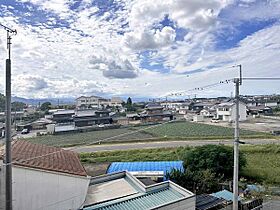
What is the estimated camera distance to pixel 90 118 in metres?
44.1

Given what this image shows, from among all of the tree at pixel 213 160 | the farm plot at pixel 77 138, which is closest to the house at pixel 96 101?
the farm plot at pixel 77 138

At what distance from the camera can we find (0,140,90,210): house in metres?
6.21

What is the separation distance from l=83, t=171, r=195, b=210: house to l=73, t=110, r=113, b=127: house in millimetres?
33559

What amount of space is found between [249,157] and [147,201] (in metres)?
16.1

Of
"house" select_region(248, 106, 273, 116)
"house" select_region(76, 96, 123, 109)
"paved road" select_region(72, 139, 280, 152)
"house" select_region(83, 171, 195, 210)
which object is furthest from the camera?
"house" select_region(76, 96, 123, 109)

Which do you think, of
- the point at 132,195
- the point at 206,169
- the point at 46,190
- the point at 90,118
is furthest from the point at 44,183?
the point at 90,118

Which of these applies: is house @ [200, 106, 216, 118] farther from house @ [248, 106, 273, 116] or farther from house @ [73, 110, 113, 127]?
house @ [73, 110, 113, 127]

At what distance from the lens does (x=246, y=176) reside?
16.3m

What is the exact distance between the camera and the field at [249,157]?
16.4m

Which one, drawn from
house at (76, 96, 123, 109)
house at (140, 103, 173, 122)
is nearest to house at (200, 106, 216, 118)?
house at (140, 103, 173, 122)

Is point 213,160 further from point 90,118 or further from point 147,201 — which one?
point 90,118

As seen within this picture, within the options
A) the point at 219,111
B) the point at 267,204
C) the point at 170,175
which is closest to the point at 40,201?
the point at 170,175

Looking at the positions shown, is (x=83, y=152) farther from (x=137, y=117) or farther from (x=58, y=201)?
(x=137, y=117)

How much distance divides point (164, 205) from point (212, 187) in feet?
24.6
